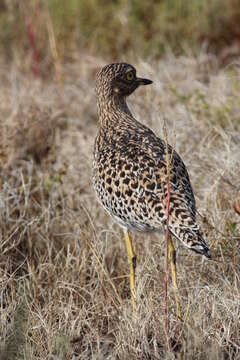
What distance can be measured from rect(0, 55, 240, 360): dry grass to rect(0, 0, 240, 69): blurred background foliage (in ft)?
2.34

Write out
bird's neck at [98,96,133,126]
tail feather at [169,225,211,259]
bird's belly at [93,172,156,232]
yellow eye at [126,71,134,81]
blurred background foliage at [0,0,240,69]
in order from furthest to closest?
blurred background foliage at [0,0,240,69] → yellow eye at [126,71,134,81] → bird's neck at [98,96,133,126] → bird's belly at [93,172,156,232] → tail feather at [169,225,211,259]

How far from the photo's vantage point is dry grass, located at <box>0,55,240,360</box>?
9.80ft

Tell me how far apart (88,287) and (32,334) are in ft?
2.23

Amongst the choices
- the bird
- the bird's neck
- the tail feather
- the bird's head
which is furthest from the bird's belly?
the bird's head

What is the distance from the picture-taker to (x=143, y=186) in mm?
3070

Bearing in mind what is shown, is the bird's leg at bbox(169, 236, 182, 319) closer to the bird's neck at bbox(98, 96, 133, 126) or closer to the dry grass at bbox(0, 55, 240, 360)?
the dry grass at bbox(0, 55, 240, 360)

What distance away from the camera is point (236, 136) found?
4.54 metres

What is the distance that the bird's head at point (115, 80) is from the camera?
→ 12.7 ft

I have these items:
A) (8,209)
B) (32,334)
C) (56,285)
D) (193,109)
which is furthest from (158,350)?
(193,109)

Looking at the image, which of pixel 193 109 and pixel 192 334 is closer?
pixel 192 334

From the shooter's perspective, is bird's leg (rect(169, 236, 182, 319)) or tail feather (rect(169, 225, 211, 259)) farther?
bird's leg (rect(169, 236, 182, 319))

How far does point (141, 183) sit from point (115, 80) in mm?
985

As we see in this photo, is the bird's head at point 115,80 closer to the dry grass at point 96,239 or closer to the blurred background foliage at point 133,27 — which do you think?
the dry grass at point 96,239

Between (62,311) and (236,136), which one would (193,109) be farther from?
(62,311)
